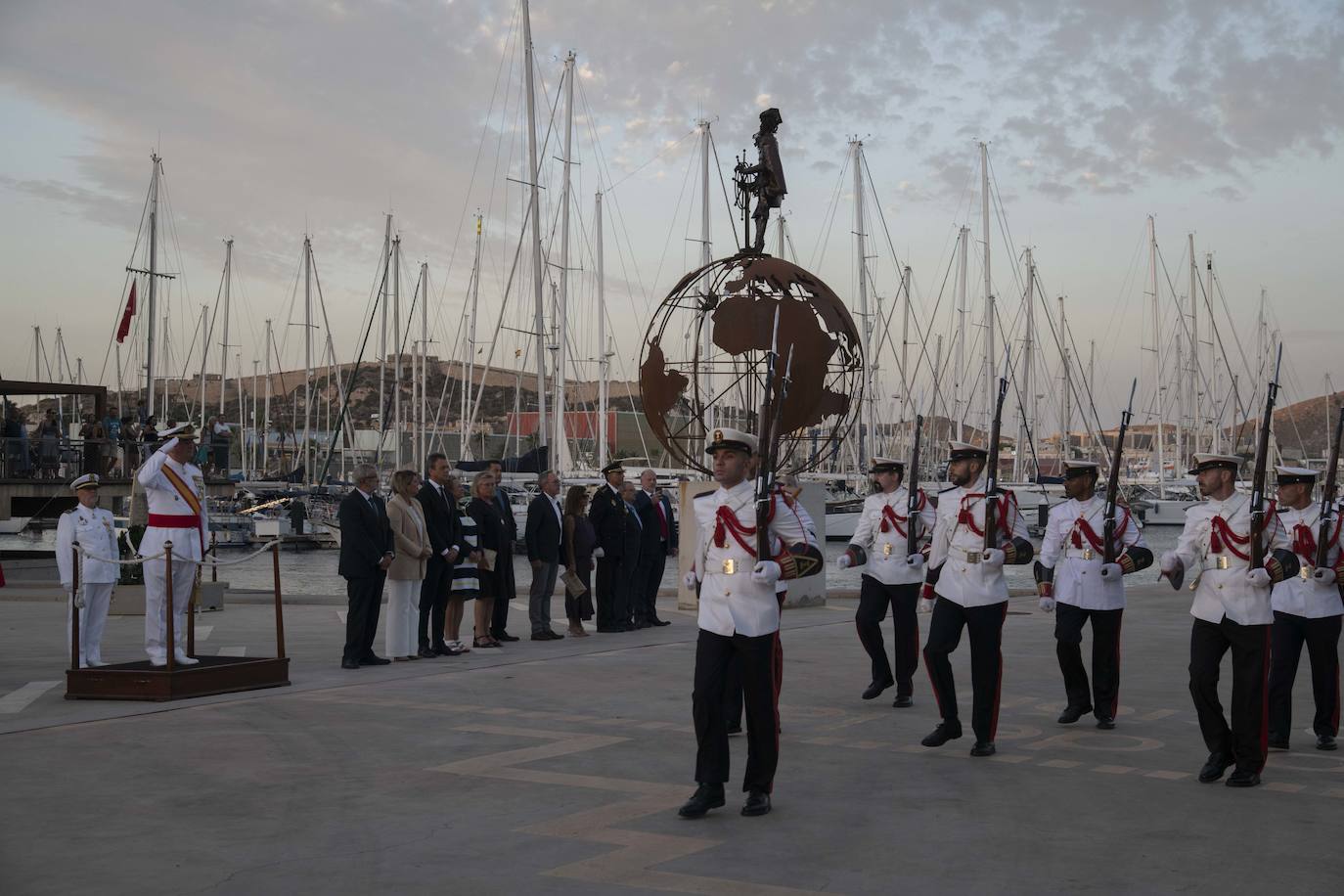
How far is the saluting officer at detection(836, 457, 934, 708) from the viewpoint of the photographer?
10.4 metres

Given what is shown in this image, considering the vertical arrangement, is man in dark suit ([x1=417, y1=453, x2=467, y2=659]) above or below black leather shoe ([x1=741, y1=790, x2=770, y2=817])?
above

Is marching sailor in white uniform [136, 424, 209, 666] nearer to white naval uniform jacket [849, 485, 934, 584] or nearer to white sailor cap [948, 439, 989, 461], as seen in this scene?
white naval uniform jacket [849, 485, 934, 584]

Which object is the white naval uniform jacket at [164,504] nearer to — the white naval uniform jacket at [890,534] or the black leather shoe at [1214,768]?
the white naval uniform jacket at [890,534]

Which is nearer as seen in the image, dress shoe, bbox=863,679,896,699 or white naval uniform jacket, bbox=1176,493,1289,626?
white naval uniform jacket, bbox=1176,493,1289,626

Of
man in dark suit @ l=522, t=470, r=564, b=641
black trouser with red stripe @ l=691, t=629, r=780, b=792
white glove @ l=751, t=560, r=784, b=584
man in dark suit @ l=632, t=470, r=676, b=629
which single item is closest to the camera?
black trouser with red stripe @ l=691, t=629, r=780, b=792

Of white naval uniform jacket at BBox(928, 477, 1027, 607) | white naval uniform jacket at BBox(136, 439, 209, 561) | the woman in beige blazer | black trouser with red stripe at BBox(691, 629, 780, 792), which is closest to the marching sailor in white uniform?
white naval uniform jacket at BBox(136, 439, 209, 561)

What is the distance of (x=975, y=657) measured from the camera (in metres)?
8.39

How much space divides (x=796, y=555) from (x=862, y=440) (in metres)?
50.3

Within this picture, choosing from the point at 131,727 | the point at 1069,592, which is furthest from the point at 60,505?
the point at 1069,592

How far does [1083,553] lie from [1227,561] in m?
1.98

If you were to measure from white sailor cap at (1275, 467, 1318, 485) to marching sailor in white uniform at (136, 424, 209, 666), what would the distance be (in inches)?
319

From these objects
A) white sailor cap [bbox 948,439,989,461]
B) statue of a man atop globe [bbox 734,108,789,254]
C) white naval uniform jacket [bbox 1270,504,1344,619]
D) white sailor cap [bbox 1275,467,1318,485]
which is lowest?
white naval uniform jacket [bbox 1270,504,1344,619]

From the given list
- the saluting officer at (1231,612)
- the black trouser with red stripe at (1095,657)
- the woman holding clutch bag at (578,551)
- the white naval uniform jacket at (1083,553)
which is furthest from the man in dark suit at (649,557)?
the saluting officer at (1231,612)

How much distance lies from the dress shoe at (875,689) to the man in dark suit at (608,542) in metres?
5.37
